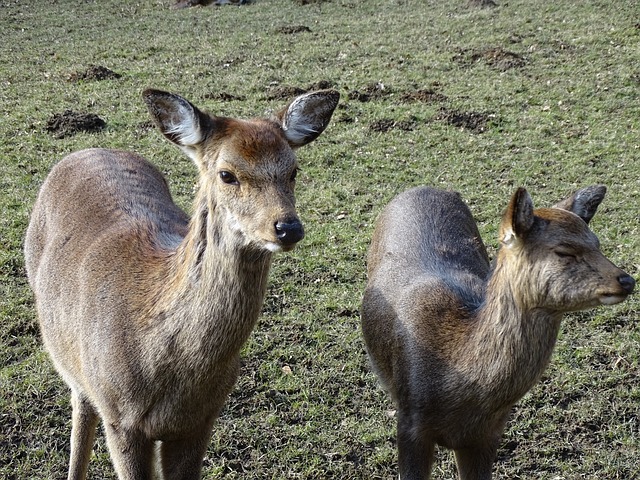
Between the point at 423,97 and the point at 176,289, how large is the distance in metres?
6.87

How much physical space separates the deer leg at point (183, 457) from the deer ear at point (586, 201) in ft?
6.67

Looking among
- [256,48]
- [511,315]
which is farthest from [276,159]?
[256,48]

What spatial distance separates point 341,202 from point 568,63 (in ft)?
16.4

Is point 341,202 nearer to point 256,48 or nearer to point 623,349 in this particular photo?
point 623,349

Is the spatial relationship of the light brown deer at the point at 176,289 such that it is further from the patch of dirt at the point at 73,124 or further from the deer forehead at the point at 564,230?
the patch of dirt at the point at 73,124

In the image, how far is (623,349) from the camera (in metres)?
5.11

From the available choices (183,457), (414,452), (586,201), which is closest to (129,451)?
(183,457)

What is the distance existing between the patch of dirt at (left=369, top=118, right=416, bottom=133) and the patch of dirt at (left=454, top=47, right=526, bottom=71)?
239 cm

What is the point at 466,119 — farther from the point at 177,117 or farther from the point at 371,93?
the point at 177,117

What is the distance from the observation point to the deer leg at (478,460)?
383 centimetres

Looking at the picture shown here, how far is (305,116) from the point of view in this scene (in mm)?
3453

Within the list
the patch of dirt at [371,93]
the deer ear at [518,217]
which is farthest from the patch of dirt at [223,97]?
the deer ear at [518,217]

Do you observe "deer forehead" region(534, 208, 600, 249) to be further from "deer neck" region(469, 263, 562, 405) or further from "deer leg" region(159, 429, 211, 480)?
"deer leg" region(159, 429, 211, 480)

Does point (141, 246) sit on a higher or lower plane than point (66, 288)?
higher
